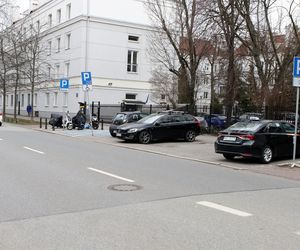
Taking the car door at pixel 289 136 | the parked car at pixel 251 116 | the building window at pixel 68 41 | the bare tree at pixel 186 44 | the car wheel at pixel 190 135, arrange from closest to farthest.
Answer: the car door at pixel 289 136 → the car wheel at pixel 190 135 → the parked car at pixel 251 116 → the bare tree at pixel 186 44 → the building window at pixel 68 41

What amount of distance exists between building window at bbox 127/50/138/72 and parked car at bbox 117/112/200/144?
26671 millimetres

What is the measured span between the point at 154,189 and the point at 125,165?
12.7 ft

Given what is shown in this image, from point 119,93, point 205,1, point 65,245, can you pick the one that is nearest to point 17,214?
point 65,245

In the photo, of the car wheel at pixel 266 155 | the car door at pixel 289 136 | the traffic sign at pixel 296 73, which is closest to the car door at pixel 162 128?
the car door at pixel 289 136

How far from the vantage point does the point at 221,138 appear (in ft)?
48.2

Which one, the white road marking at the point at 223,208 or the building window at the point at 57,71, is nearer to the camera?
the white road marking at the point at 223,208

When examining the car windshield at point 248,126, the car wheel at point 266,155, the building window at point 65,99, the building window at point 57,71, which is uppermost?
the building window at point 57,71

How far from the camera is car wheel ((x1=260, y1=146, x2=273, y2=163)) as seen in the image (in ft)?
46.0

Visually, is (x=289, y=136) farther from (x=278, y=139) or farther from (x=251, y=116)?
(x=251, y=116)

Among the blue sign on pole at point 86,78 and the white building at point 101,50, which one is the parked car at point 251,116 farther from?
the white building at point 101,50

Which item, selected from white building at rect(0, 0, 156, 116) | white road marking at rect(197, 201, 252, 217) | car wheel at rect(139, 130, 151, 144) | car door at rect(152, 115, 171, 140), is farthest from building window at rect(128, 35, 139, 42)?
white road marking at rect(197, 201, 252, 217)

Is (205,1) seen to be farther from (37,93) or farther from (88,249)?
(37,93)

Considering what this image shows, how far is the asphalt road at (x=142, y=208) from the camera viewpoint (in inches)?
210

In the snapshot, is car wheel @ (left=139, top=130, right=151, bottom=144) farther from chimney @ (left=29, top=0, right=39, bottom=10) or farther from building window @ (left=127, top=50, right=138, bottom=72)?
chimney @ (left=29, top=0, right=39, bottom=10)
